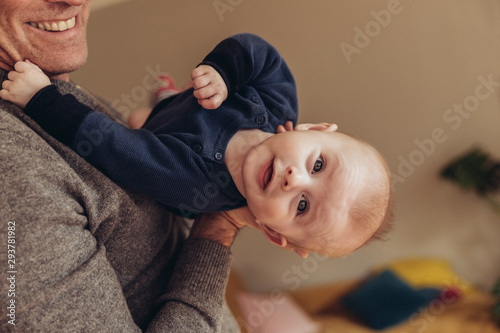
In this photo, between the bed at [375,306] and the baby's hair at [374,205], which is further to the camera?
the bed at [375,306]

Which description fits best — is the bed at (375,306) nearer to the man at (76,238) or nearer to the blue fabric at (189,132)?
the man at (76,238)

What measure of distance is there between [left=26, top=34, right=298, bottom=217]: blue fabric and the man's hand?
0.19 ft

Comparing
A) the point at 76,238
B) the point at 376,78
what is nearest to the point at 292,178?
the point at 76,238

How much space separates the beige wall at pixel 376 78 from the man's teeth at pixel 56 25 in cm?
76

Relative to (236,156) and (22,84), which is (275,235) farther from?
(22,84)

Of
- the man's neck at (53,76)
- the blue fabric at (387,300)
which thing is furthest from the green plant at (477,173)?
the man's neck at (53,76)

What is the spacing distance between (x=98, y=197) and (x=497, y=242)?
129 inches

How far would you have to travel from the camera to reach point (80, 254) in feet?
2.79

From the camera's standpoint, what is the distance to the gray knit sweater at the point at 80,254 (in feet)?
2.50

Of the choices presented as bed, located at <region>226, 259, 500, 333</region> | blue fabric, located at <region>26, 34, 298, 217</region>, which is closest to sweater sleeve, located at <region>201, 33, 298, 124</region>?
blue fabric, located at <region>26, 34, 298, 217</region>

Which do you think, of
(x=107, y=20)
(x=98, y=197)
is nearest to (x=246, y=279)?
(x=107, y=20)

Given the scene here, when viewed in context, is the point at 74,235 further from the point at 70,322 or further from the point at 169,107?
the point at 169,107

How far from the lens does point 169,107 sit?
4.10 ft

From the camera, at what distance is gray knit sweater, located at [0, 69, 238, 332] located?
0.76 m
